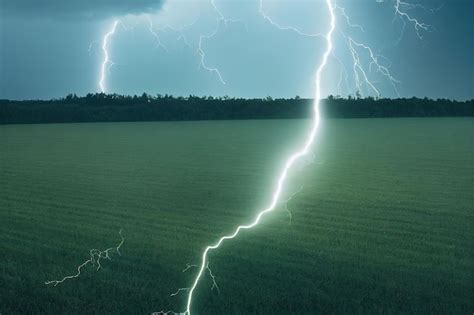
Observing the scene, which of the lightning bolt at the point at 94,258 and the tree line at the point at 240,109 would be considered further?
the tree line at the point at 240,109

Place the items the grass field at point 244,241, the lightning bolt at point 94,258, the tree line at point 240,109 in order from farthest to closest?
the tree line at point 240,109, the lightning bolt at point 94,258, the grass field at point 244,241

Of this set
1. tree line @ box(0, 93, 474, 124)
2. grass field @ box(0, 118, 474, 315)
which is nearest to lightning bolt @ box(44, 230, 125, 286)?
grass field @ box(0, 118, 474, 315)

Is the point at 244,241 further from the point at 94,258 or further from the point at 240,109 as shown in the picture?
the point at 240,109

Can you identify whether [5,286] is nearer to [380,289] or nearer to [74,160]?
[380,289]

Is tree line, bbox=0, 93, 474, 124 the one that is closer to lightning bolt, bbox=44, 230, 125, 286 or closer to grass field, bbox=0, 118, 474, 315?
grass field, bbox=0, 118, 474, 315

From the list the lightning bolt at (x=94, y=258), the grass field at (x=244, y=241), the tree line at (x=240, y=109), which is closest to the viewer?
the grass field at (x=244, y=241)

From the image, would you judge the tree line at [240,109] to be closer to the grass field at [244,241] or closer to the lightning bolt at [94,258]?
the grass field at [244,241]

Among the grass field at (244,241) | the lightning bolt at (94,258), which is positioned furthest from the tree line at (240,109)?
the lightning bolt at (94,258)
